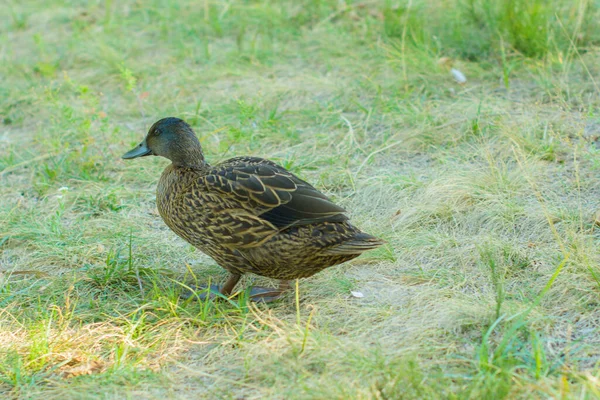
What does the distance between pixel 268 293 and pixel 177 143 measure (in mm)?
945

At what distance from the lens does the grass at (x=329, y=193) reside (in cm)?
307

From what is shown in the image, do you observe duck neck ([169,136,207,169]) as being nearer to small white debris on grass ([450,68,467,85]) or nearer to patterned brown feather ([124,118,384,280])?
patterned brown feather ([124,118,384,280])

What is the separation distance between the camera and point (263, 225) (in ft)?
11.6

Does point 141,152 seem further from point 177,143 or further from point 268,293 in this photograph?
point 268,293

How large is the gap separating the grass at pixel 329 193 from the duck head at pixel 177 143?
1.83 feet

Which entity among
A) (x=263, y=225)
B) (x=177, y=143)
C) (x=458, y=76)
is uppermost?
(x=177, y=143)

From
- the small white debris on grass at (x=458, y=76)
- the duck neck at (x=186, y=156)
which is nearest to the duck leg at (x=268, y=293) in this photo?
the duck neck at (x=186, y=156)

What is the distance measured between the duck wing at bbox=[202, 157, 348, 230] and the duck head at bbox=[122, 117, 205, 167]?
11.9 inches

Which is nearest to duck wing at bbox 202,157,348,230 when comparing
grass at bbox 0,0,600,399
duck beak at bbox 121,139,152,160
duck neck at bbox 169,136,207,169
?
duck neck at bbox 169,136,207,169

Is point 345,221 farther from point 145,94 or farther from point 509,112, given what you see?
point 145,94

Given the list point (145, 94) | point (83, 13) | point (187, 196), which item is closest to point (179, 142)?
point (187, 196)

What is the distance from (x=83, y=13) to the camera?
8.21 metres

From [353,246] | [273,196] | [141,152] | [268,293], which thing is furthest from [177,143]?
[353,246]

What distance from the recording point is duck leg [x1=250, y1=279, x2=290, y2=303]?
146 inches
